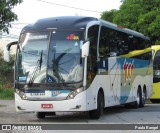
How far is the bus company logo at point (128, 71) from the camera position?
20859mm

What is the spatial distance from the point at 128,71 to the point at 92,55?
5.41 m

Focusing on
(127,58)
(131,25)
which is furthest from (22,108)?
(131,25)

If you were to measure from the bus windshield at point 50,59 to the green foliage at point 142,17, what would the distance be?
18333 millimetres

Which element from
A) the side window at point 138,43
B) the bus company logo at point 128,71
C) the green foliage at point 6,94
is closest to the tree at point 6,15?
the bus company logo at point 128,71

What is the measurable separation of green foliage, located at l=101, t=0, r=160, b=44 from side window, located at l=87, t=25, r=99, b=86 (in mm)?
17101

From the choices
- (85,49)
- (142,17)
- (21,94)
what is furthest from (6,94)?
(85,49)

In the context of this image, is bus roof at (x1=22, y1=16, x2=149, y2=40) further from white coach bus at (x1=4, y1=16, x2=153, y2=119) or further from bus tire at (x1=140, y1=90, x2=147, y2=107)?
bus tire at (x1=140, y1=90, x2=147, y2=107)

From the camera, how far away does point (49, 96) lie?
1535 cm

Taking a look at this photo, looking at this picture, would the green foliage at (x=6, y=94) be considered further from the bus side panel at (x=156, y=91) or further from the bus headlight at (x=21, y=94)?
the bus headlight at (x=21, y=94)

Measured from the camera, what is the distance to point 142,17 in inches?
1340

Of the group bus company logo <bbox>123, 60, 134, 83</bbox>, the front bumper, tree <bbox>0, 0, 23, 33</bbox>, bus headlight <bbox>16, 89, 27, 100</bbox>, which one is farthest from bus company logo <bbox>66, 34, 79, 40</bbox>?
bus company logo <bbox>123, 60, 134, 83</bbox>

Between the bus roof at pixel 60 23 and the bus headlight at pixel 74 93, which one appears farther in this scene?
the bus roof at pixel 60 23

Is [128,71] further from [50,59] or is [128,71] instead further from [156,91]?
[156,91]

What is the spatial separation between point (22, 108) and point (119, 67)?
574 cm
